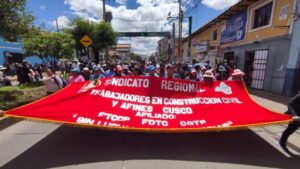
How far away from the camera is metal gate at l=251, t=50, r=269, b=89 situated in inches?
514

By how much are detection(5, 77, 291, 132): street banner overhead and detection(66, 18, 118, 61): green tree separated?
18.6m

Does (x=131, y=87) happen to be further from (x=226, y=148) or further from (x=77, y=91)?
(x=226, y=148)

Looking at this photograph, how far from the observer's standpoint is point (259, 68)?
44.8 feet

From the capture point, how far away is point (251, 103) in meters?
4.98

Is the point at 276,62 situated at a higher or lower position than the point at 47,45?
lower

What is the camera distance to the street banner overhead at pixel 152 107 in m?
4.20

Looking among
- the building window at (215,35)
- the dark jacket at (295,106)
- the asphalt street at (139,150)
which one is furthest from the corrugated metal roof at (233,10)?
the dark jacket at (295,106)

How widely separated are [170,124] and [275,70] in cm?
1017

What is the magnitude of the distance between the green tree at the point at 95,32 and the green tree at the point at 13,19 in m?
13.6

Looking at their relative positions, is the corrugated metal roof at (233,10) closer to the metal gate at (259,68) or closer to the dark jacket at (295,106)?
the metal gate at (259,68)

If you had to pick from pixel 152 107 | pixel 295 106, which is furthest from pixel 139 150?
pixel 295 106

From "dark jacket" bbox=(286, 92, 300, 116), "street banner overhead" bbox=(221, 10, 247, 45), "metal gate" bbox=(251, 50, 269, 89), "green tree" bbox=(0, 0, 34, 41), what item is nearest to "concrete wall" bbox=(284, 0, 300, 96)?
"metal gate" bbox=(251, 50, 269, 89)

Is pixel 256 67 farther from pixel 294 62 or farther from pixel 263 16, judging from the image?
pixel 294 62

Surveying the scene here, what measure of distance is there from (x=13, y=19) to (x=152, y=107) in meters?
6.65
